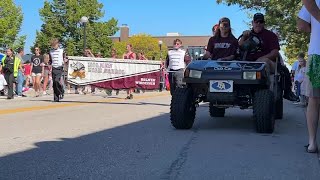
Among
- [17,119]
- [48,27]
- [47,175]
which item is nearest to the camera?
[47,175]

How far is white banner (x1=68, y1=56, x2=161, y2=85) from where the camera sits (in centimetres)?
1588

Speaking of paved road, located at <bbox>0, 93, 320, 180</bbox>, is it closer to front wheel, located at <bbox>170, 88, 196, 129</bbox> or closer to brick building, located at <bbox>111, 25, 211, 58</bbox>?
front wheel, located at <bbox>170, 88, 196, 129</bbox>

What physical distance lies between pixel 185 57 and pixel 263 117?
244 inches

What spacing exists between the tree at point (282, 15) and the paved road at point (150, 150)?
1334 centimetres

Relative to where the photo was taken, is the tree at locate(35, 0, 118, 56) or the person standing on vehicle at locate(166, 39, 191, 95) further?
the tree at locate(35, 0, 118, 56)

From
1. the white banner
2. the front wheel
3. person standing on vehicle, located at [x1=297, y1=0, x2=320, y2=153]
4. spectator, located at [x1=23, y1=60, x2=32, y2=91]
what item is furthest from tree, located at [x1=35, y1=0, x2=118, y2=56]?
person standing on vehicle, located at [x1=297, y1=0, x2=320, y2=153]

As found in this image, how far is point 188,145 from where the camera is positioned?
21.1 ft

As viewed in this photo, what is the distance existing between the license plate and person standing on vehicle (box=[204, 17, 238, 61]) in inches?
47.1

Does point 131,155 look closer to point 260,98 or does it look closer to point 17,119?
point 260,98

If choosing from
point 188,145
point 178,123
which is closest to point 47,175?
point 188,145

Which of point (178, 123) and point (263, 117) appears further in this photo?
point (178, 123)

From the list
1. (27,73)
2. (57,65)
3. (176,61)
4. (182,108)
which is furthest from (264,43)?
(27,73)

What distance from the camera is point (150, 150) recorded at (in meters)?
6.09

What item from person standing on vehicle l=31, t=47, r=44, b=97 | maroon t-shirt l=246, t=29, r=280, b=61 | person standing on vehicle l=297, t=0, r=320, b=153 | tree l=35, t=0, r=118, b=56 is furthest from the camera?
tree l=35, t=0, r=118, b=56
